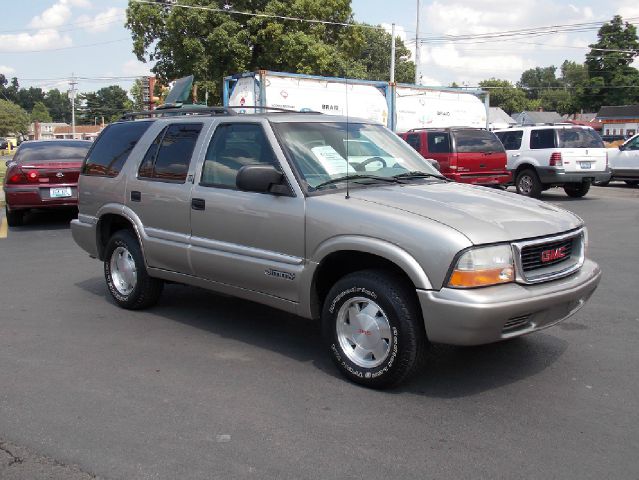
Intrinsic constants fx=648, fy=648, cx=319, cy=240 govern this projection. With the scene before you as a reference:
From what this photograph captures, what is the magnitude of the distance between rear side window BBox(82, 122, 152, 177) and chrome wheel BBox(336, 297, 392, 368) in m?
2.97

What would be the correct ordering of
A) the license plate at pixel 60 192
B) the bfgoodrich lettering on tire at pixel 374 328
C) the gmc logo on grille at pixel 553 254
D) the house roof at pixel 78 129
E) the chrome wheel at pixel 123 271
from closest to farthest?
the bfgoodrich lettering on tire at pixel 374 328, the gmc logo on grille at pixel 553 254, the chrome wheel at pixel 123 271, the license plate at pixel 60 192, the house roof at pixel 78 129

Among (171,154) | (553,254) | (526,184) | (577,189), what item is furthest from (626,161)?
(171,154)

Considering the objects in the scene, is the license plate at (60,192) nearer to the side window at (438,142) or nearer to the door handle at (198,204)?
the door handle at (198,204)

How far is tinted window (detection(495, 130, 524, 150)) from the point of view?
16.6 metres

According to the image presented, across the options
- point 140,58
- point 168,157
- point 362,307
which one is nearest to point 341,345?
point 362,307

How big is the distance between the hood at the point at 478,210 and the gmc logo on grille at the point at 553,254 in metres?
0.12

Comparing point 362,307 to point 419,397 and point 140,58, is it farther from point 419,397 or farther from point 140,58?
point 140,58

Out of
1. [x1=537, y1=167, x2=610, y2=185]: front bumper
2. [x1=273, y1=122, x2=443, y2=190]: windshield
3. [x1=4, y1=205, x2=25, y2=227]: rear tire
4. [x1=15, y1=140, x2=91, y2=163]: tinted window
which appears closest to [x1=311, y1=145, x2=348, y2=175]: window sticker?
[x1=273, y1=122, x2=443, y2=190]: windshield

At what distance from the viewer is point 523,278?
12.8 feet

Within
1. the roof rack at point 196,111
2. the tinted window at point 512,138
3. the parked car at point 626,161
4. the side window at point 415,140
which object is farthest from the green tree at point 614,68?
the roof rack at point 196,111

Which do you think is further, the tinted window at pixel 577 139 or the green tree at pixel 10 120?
the green tree at pixel 10 120

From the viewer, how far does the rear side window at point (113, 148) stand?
617cm

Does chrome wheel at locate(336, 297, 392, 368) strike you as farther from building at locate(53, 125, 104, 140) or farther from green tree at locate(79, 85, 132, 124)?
building at locate(53, 125, 104, 140)

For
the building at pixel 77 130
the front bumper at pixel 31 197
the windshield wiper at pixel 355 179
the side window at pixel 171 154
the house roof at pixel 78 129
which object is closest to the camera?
the windshield wiper at pixel 355 179
